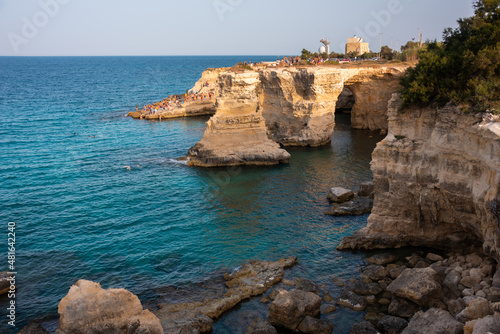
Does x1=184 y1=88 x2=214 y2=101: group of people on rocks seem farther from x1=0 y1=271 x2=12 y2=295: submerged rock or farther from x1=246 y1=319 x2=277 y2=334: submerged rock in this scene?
x1=246 y1=319 x2=277 y2=334: submerged rock

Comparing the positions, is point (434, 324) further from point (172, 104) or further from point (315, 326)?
point (172, 104)

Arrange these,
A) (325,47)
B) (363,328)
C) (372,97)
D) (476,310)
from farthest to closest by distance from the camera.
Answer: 1. (325,47)
2. (372,97)
3. (363,328)
4. (476,310)

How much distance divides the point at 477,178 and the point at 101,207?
1036 inches

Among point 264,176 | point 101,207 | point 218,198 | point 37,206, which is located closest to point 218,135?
point 264,176

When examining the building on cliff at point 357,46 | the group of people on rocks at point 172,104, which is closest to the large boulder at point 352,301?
the group of people on rocks at point 172,104

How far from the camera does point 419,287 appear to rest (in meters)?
17.7

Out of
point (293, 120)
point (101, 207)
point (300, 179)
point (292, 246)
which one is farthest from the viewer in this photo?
point (293, 120)

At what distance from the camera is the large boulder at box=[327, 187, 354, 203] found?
31319 mm

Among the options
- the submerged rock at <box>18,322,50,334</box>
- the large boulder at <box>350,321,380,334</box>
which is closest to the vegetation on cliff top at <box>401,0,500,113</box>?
the large boulder at <box>350,321,380,334</box>

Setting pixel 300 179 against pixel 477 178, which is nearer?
pixel 477 178

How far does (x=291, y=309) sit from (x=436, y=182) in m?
10.3

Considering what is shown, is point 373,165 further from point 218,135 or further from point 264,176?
point 218,135

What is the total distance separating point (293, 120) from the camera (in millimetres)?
49594

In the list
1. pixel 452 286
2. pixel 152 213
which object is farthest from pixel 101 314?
pixel 152 213
